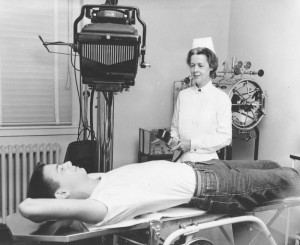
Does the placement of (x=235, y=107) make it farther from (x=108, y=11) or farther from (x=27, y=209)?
(x=27, y=209)

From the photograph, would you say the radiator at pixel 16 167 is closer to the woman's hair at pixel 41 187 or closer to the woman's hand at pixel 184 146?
the woman's hand at pixel 184 146

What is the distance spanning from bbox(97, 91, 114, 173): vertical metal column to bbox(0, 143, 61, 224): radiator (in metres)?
0.99

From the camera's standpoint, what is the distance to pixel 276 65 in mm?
2734

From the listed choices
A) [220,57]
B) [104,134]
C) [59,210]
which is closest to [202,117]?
[104,134]

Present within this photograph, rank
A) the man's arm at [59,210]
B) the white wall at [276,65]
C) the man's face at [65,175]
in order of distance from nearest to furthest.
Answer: the man's arm at [59,210]
the man's face at [65,175]
the white wall at [276,65]

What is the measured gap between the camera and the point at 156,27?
3141mm

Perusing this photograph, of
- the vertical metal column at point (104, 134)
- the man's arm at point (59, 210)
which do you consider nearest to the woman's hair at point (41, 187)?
the man's arm at point (59, 210)

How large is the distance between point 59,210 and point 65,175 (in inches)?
11.3

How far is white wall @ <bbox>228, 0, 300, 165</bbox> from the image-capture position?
2.55 metres

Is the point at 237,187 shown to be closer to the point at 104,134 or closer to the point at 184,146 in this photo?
the point at 184,146

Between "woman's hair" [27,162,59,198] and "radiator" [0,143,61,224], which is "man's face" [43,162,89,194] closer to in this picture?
"woman's hair" [27,162,59,198]

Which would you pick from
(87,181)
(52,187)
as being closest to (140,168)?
(87,181)

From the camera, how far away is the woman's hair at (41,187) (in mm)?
1413

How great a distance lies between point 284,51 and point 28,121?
2113mm
